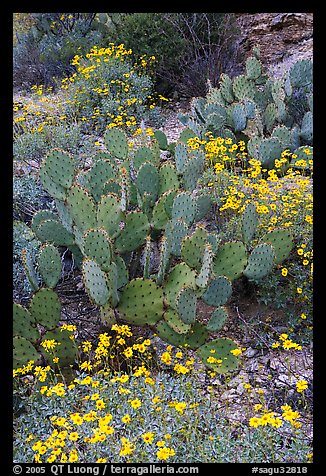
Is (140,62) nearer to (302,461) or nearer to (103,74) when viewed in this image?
(103,74)

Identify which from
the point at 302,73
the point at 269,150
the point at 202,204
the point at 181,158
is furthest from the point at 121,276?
the point at 302,73

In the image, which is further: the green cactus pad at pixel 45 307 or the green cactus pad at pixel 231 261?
the green cactus pad at pixel 231 261

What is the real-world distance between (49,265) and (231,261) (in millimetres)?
1189

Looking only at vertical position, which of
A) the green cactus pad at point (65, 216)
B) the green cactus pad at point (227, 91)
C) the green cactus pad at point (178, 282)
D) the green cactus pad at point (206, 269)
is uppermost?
the green cactus pad at point (227, 91)

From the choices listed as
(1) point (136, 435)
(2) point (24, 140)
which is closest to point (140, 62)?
(2) point (24, 140)

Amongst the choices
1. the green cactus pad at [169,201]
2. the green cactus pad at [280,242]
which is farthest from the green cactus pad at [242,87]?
the green cactus pad at [280,242]

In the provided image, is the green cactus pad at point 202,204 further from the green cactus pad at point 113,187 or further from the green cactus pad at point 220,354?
the green cactus pad at point 220,354

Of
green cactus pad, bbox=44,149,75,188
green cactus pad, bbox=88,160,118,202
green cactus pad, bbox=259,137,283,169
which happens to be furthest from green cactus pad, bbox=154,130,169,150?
green cactus pad, bbox=44,149,75,188

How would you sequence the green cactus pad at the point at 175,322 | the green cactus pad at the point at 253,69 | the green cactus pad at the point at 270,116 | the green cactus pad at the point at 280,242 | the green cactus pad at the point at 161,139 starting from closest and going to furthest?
the green cactus pad at the point at 175,322, the green cactus pad at the point at 280,242, the green cactus pad at the point at 161,139, the green cactus pad at the point at 270,116, the green cactus pad at the point at 253,69

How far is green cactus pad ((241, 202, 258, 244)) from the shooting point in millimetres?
3680

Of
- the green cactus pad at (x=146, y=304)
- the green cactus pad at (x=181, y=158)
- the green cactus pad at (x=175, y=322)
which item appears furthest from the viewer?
the green cactus pad at (x=181, y=158)

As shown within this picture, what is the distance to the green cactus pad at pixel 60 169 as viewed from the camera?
3.66 metres

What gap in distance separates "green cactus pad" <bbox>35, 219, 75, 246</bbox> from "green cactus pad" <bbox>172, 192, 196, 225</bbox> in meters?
0.76

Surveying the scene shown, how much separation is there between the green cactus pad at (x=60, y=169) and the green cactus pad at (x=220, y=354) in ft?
4.63
